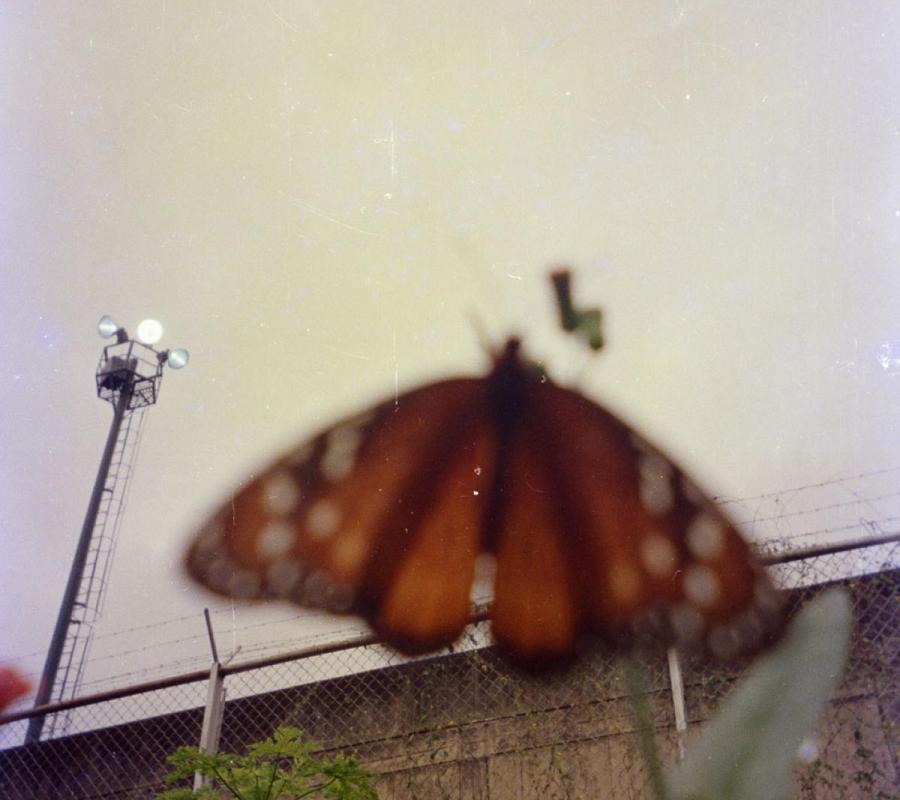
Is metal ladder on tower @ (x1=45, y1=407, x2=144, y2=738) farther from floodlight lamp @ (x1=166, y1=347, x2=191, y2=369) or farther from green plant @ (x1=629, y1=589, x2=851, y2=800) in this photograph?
green plant @ (x1=629, y1=589, x2=851, y2=800)

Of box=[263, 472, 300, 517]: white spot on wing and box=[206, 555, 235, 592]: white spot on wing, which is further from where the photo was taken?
box=[263, 472, 300, 517]: white spot on wing

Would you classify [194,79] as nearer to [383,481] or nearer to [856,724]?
[383,481]

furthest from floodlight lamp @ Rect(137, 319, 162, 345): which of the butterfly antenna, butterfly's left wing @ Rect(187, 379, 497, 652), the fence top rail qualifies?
the butterfly antenna

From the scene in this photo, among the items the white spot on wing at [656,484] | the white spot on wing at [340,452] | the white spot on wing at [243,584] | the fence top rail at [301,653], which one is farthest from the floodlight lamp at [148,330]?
the white spot on wing at [656,484]

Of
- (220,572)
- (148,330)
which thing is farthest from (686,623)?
(148,330)

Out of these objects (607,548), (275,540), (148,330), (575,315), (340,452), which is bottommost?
(607,548)

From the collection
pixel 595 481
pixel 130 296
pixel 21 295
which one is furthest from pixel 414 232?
pixel 21 295

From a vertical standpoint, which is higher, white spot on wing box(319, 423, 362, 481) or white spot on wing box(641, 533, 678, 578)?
white spot on wing box(319, 423, 362, 481)

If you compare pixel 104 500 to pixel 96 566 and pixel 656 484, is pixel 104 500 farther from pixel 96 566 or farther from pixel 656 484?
pixel 656 484
